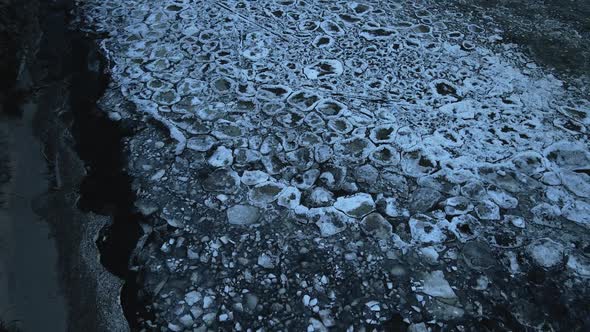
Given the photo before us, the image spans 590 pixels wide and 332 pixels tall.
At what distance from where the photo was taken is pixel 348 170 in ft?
7.14

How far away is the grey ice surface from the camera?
1.71 meters

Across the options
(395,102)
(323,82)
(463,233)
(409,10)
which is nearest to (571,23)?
(409,10)

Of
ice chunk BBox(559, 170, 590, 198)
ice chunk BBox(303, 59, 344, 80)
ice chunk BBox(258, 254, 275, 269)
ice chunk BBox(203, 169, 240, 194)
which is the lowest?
ice chunk BBox(258, 254, 275, 269)

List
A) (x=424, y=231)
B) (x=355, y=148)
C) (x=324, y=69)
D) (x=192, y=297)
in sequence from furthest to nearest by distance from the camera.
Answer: (x=324, y=69), (x=355, y=148), (x=424, y=231), (x=192, y=297)

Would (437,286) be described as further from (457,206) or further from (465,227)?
(457,206)

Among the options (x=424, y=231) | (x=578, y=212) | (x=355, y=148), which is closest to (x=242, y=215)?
(x=355, y=148)

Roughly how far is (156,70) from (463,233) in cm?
204

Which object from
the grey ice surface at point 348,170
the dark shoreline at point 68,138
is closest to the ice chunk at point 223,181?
the grey ice surface at point 348,170

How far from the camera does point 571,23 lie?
3.22 metres

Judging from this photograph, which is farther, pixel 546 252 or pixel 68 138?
pixel 68 138

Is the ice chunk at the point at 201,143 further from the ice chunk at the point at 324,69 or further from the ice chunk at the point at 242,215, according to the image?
the ice chunk at the point at 324,69

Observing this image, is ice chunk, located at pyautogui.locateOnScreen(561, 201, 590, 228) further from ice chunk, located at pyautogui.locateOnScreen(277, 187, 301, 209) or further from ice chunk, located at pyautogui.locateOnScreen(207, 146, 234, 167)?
ice chunk, located at pyautogui.locateOnScreen(207, 146, 234, 167)

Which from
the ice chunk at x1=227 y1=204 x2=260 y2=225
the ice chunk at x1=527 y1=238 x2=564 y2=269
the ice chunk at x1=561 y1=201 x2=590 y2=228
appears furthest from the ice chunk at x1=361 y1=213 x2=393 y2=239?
the ice chunk at x1=561 y1=201 x2=590 y2=228

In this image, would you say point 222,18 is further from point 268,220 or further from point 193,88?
point 268,220
